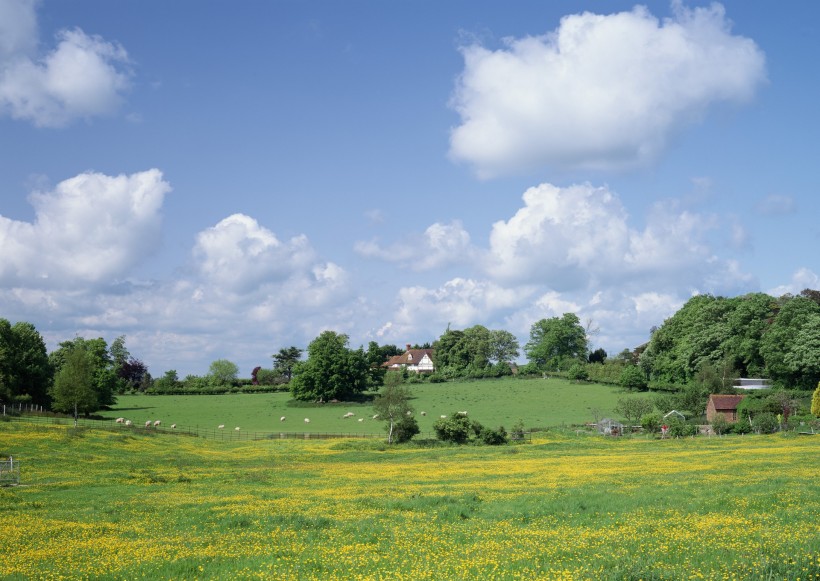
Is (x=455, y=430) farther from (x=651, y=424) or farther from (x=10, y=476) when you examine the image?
(x=10, y=476)

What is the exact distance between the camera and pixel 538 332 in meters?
194

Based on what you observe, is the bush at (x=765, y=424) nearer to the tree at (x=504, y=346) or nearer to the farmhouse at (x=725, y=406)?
the farmhouse at (x=725, y=406)

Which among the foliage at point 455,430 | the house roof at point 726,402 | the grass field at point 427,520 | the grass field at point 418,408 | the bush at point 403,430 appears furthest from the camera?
the grass field at point 418,408

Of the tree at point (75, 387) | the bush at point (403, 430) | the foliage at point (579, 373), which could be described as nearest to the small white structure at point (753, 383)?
the foliage at point (579, 373)

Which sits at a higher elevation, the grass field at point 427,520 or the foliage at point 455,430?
the grass field at point 427,520

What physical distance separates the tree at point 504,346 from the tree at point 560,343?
7462 millimetres

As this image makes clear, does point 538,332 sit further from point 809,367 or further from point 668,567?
point 668,567

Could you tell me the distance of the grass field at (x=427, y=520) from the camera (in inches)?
635

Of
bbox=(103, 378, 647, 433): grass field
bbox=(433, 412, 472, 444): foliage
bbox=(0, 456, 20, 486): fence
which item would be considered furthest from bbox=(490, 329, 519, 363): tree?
bbox=(0, 456, 20, 486): fence

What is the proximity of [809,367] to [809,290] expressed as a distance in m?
46.8

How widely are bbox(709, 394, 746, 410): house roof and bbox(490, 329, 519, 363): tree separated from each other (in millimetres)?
107922

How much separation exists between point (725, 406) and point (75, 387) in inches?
3312

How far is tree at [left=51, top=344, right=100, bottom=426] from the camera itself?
290 feet

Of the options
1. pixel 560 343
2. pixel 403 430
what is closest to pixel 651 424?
pixel 403 430
